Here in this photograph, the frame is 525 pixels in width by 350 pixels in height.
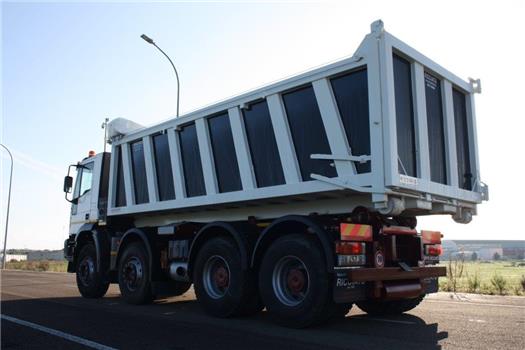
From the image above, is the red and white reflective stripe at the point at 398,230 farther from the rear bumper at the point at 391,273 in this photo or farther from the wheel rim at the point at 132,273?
the wheel rim at the point at 132,273

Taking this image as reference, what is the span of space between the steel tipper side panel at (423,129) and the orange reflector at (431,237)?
0.56 meters

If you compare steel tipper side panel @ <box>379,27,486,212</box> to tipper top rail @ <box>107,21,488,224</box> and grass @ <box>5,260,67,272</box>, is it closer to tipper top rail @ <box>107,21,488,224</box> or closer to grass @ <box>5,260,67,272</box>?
tipper top rail @ <box>107,21,488,224</box>

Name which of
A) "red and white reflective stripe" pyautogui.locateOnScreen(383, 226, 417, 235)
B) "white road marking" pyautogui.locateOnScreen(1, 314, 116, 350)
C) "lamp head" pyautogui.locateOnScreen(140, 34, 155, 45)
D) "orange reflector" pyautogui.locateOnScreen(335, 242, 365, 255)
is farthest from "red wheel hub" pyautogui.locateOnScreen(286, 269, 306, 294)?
"lamp head" pyautogui.locateOnScreen(140, 34, 155, 45)

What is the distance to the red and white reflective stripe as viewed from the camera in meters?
6.68

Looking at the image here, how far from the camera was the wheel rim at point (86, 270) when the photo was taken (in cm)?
1055

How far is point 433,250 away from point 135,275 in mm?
5430

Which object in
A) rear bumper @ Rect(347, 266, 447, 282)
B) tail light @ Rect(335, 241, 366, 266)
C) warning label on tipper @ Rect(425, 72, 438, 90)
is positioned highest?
warning label on tipper @ Rect(425, 72, 438, 90)

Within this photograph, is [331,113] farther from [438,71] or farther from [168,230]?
[168,230]

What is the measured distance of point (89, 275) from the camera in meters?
10.6

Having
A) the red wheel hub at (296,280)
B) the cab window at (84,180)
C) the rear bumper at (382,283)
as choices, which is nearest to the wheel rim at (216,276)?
the red wheel hub at (296,280)

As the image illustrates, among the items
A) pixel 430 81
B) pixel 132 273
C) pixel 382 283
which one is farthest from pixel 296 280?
pixel 132 273

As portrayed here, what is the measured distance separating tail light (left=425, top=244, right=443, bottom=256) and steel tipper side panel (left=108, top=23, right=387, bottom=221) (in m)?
1.79

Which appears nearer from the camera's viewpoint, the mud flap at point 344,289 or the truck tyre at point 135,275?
the mud flap at point 344,289

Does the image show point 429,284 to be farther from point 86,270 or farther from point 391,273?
point 86,270
